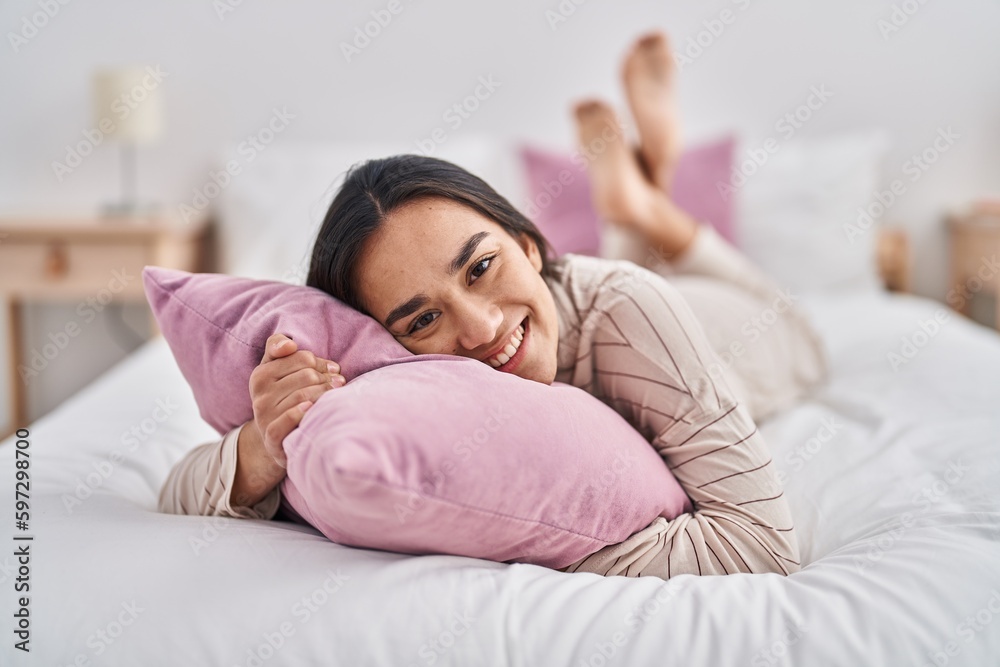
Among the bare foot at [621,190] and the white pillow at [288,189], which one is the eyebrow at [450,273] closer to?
the bare foot at [621,190]

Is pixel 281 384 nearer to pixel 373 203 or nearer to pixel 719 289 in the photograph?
pixel 373 203

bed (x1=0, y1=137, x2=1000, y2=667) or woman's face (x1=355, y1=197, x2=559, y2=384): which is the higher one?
woman's face (x1=355, y1=197, x2=559, y2=384)

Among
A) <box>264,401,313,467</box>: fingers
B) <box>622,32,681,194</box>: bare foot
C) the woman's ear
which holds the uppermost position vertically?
<box>622,32,681,194</box>: bare foot

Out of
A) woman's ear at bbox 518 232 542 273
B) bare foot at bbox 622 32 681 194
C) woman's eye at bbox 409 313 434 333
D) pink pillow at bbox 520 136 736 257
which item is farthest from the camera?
pink pillow at bbox 520 136 736 257

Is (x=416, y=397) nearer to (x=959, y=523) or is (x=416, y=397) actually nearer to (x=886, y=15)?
(x=959, y=523)

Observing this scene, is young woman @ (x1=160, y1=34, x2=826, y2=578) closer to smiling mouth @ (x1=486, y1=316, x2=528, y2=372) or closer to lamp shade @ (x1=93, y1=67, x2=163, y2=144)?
smiling mouth @ (x1=486, y1=316, x2=528, y2=372)

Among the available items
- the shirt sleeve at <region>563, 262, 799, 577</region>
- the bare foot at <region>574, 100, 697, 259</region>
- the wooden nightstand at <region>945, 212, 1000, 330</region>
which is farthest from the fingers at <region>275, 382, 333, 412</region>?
the wooden nightstand at <region>945, 212, 1000, 330</region>

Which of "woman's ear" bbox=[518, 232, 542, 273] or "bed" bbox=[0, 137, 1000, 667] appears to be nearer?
"bed" bbox=[0, 137, 1000, 667]

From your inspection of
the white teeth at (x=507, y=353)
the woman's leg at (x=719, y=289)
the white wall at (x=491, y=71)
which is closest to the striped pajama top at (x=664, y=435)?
the white teeth at (x=507, y=353)

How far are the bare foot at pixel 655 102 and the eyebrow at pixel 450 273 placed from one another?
1068 mm

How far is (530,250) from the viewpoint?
3.37 feet

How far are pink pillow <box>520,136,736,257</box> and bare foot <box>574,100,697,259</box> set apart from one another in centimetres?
40

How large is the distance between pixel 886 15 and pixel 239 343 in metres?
2.54

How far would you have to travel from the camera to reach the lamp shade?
2494 millimetres
